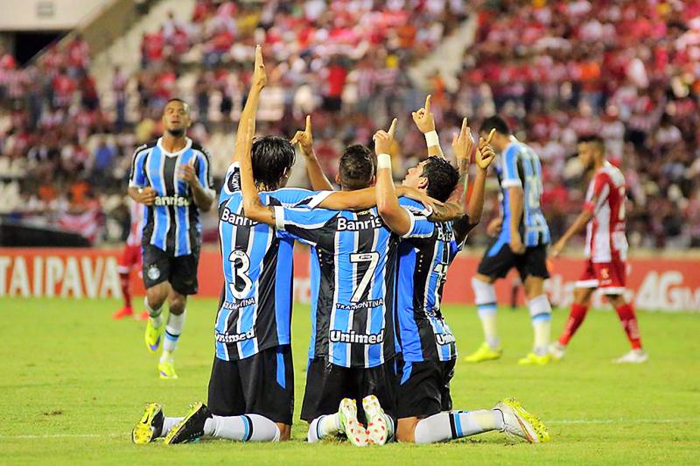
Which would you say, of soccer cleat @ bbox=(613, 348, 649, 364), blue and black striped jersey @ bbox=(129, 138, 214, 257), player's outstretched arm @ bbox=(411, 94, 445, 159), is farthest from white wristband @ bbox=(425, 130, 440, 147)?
soccer cleat @ bbox=(613, 348, 649, 364)

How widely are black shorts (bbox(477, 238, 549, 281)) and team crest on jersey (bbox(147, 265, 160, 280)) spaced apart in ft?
12.6

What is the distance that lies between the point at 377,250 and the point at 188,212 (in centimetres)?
514

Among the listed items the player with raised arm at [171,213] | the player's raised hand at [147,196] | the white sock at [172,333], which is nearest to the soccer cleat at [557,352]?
the player with raised arm at [171,213]

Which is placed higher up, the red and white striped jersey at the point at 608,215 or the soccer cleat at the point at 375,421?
the red and white striped jersey at the point at 608,215

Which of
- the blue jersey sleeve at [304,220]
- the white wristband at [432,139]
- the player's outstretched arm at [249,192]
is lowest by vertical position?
the blue jersey sleeve at [304,220]

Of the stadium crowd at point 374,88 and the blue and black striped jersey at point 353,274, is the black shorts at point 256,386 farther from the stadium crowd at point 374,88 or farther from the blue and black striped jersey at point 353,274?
the stadium crowd at point 374,88

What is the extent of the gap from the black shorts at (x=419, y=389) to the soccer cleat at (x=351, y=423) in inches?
16.0

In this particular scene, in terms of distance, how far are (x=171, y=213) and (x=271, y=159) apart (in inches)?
187

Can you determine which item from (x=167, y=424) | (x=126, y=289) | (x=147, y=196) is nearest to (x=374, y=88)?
(x=126, y=289)

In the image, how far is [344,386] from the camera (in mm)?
7836

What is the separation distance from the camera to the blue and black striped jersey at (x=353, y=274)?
25.2 ft

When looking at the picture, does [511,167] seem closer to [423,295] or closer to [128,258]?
[423,295]

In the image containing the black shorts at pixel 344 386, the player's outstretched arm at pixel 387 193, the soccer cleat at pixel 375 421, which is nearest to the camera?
the player's outstretched arm at pixel 387 193

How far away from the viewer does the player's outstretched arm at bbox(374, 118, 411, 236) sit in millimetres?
7461
